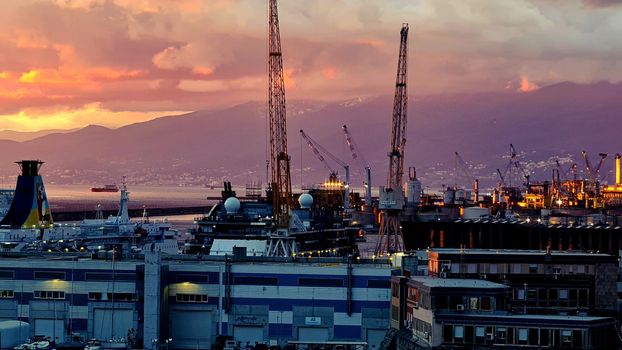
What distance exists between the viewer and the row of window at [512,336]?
42312mm

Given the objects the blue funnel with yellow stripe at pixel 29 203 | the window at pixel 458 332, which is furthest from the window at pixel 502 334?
Result: the blue funnel with yellow stripe at pixel 29 203

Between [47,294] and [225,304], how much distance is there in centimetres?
666

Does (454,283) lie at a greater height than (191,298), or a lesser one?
greater

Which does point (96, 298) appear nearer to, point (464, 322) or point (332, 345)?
point (332, 345)

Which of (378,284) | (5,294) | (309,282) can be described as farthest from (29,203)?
(378,284)

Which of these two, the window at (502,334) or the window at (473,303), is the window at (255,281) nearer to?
the window at (473,303)

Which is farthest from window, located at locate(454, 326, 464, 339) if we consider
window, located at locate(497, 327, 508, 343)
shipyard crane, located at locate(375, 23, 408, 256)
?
shipyard crane, located at locate(375, 23, 408, 256)

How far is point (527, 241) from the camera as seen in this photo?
12081 cm

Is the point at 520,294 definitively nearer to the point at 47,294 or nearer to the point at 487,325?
the point at 487,325

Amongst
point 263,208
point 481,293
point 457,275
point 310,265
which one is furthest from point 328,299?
point 263,208

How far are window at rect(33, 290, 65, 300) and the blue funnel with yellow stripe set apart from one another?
32.1 metres

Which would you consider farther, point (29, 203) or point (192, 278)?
point (29, 203)

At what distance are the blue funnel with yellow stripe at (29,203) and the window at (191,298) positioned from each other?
112 feet

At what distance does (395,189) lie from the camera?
121 meters
